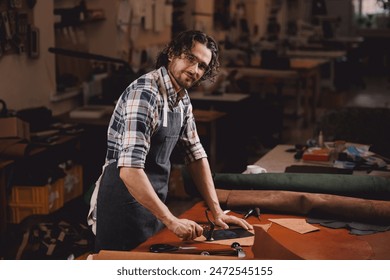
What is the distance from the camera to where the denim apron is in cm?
244

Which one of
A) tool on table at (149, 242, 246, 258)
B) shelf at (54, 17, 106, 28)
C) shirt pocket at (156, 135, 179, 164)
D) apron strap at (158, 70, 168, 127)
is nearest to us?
tool on table at (149, 242, 246, 258)

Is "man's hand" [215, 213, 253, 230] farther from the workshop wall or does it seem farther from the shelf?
the shelf

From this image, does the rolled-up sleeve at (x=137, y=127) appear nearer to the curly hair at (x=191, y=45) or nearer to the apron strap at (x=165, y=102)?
the apron strap at (x=165, y=102)

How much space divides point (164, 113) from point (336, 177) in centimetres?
69

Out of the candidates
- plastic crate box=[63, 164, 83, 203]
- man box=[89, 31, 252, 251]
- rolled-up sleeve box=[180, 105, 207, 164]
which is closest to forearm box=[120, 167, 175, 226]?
man box=[89, 31, 252, 251]

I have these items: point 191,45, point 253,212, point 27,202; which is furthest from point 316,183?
point 27,202

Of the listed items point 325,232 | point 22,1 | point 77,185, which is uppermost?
point 22,1

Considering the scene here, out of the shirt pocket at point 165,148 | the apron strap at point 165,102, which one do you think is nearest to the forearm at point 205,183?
the shirt pocket at point 165,148

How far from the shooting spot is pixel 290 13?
13.7 meters

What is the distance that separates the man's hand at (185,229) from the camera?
207 cm

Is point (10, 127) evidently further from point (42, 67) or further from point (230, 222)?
point (230, 222)
